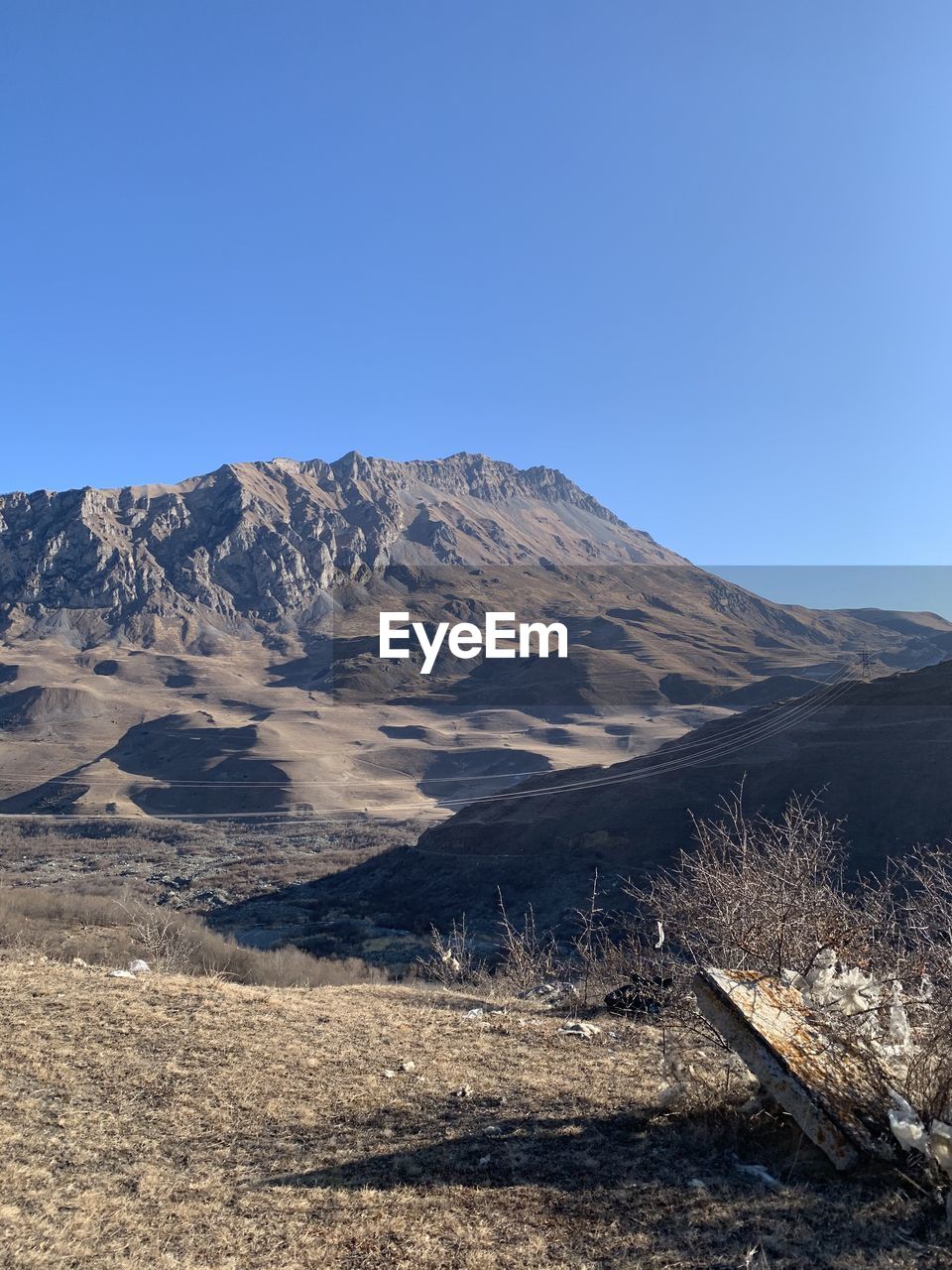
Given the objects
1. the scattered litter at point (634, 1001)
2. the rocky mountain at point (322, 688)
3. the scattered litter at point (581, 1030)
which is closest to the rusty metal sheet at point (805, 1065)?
the scattered litter at point (581, 1030)

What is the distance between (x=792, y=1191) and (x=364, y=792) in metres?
87.9

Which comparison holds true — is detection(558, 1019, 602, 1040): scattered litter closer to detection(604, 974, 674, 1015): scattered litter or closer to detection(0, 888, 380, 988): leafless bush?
detection(604, 974, 674, 1015): scattered litter

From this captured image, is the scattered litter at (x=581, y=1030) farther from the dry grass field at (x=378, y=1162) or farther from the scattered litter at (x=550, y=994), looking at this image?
the scattered litter at (x=550, y=994)

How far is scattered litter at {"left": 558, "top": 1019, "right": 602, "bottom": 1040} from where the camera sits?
9.95 meters

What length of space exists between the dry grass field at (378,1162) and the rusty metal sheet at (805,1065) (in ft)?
0.91

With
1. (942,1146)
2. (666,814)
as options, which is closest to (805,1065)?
(942,1146)

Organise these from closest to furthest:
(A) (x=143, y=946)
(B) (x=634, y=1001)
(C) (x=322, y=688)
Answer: (B) (x=634, y=1001) → (A) (x=143, y=946) → (C) (x=322, y=688)

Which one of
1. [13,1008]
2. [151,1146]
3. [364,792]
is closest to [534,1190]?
[151,1146]

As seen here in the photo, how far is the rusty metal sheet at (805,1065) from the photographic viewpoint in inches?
211

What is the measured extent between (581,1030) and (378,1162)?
4727 mm

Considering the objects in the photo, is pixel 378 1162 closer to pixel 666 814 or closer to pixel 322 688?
pixel 666 814

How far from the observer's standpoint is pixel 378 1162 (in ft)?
19.3

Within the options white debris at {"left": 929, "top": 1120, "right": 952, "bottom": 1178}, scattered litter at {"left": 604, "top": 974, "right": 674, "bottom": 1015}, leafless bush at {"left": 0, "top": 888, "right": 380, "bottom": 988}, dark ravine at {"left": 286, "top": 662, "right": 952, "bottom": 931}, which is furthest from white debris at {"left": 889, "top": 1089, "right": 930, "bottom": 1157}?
dark ravine at {"left": 286, "top": 662, "right": 952, "bottom": 931}

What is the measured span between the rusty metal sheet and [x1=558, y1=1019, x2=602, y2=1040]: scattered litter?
4.07 meters
